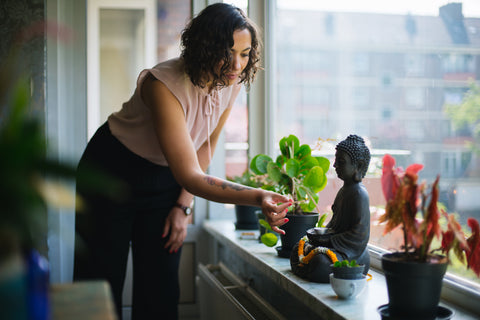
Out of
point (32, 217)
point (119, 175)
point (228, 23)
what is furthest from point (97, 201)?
point (32, 217)

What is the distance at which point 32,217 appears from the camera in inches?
18.8

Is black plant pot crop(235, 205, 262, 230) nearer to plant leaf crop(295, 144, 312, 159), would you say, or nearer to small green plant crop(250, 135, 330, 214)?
small green plant crop(250, 135, 330, 214)

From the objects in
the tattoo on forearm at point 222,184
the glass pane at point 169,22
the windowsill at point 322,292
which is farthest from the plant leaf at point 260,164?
the glass pane at point 169,22

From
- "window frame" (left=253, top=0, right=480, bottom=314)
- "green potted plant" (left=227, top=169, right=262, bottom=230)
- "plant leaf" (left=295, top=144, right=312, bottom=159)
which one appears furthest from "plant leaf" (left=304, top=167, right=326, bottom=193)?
"window frame" (left=253, top=0, right=480, bottom=314)

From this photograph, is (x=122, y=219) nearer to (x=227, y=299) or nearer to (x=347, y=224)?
(x=227, y=299)

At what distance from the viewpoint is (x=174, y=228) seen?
1718 mm

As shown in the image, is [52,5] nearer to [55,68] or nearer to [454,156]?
[55,68]

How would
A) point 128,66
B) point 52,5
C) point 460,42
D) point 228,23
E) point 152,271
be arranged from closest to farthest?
point 460,42 → point 228,23 → point 152,271 → point 52,5 → point 128,66

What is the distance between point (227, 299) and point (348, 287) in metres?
0.78

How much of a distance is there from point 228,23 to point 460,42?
63 cm

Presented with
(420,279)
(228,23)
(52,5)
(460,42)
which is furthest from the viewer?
(52,5)

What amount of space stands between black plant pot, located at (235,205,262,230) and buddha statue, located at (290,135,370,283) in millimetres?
916

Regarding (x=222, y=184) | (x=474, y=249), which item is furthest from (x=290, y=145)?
A: (x=474, y=249)

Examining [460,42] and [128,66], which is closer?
[460,42]
